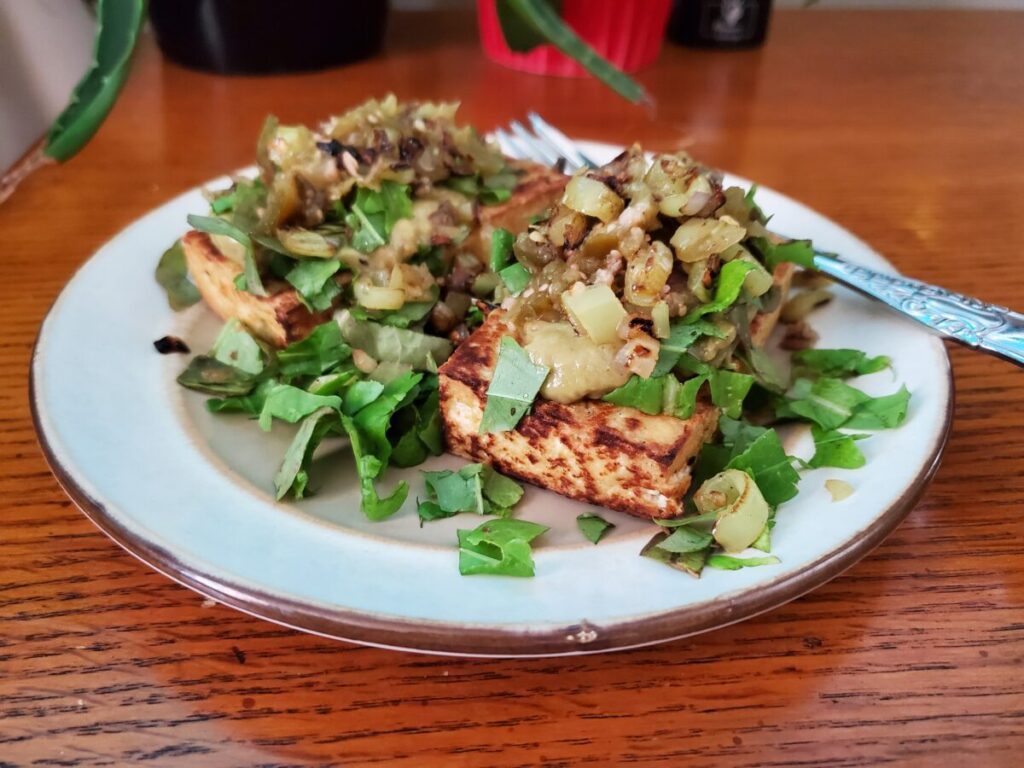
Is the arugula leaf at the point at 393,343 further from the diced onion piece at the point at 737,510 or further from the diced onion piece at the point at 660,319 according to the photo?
the diced onion piece at the point at 737,510

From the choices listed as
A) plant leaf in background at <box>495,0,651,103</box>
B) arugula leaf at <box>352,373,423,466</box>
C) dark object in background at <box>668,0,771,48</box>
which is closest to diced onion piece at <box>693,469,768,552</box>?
arugula leaf at <box>352,373,423,466</box>

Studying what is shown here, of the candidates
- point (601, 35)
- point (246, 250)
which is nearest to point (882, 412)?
point (246, 250)

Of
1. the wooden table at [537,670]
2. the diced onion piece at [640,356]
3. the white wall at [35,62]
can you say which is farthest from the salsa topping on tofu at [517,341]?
the white wall at [35,62]

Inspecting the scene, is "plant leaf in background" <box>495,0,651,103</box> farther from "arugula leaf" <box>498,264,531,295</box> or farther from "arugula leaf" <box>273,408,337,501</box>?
"arugula leaf" <box>273,408,337,501</box>

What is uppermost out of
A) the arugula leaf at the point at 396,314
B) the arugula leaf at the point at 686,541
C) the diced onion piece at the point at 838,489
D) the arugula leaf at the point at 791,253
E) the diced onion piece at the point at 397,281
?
the arugula leaf at the point at 791,253

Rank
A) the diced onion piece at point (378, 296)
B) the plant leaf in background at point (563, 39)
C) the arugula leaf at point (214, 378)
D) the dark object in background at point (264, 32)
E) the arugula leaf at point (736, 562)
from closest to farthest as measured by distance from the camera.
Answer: the arugula leaf at point (736, 562)
the arugula leaf at point (214, 378)
the diced onion piece at point (378, 296)
the plant leaf in background at point (563, 39)
the dark object in background at point (264, 32)

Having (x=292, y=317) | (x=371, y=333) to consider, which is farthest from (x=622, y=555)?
(x=292, y=317)

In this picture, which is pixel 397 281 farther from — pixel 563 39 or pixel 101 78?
pixel 563 39
